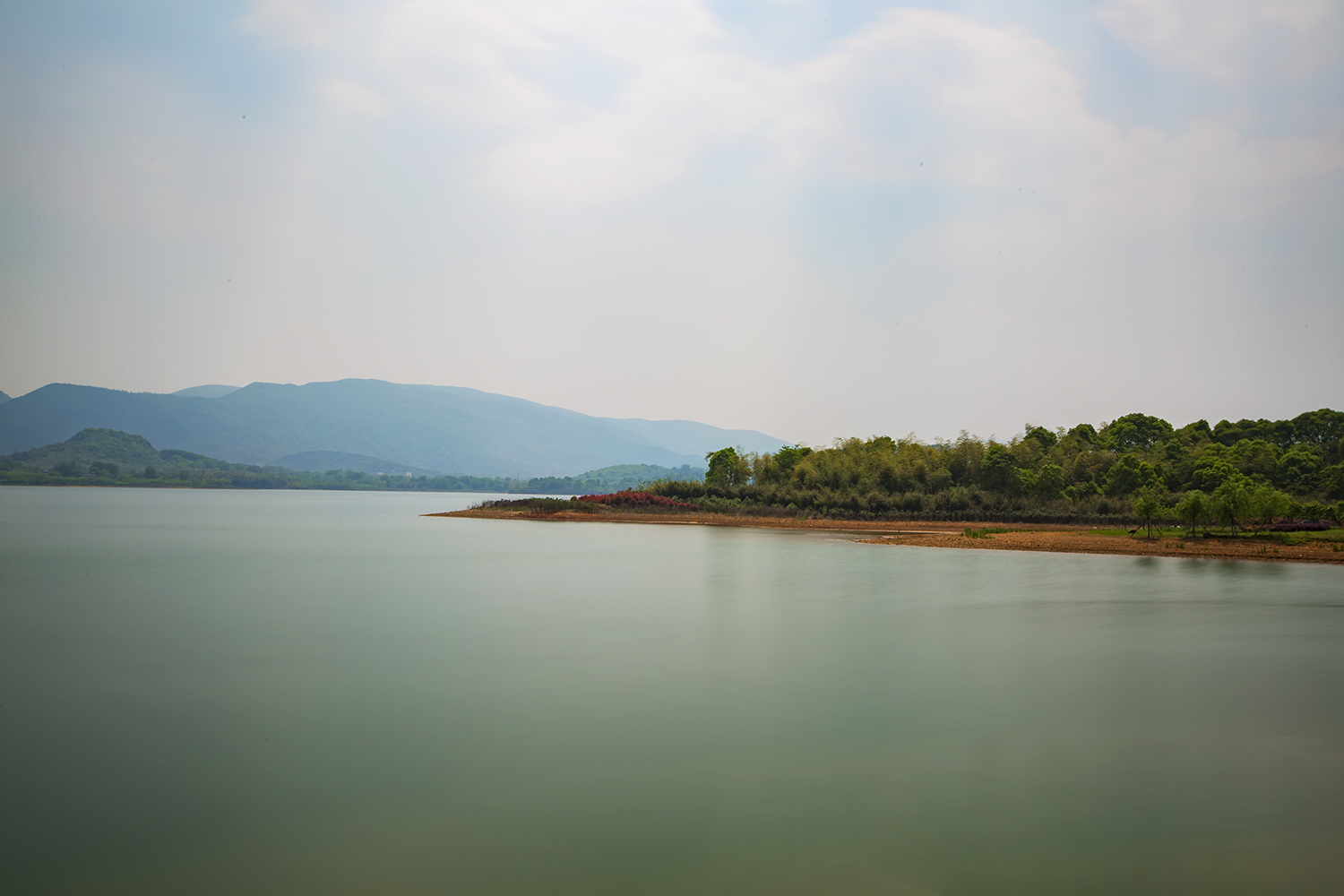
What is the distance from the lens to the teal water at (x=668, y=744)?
5.59 metres

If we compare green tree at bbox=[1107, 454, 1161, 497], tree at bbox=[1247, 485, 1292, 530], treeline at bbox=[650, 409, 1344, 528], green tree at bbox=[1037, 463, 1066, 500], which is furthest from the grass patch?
green tree at bbox=[1107, 454, 1161, 497]

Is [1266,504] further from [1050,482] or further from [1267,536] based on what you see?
[1050,482]

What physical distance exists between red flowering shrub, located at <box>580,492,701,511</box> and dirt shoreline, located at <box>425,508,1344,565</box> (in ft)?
4.89

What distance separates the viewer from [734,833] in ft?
19.8

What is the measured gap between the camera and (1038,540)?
1305 inches

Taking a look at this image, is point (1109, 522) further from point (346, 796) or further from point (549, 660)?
point (346, 796)

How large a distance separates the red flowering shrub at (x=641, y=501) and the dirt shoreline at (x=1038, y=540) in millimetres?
1491

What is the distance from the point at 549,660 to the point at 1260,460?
47919 mm

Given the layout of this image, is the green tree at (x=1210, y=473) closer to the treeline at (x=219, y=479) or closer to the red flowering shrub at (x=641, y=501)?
the red flowering shrub at (x=641, y=501)

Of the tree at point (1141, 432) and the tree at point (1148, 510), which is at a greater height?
the tree at point (1141, 432)

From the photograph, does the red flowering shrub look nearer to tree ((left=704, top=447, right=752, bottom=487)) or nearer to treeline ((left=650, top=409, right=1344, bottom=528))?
treeline ((left=650, top=409, right=1344, bottom=528))

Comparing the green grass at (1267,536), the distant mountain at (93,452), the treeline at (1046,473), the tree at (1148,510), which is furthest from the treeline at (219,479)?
the green grass at (1267,536)

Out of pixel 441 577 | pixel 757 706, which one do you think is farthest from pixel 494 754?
pixel 441 577

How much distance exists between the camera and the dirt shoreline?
26938 millimetres
